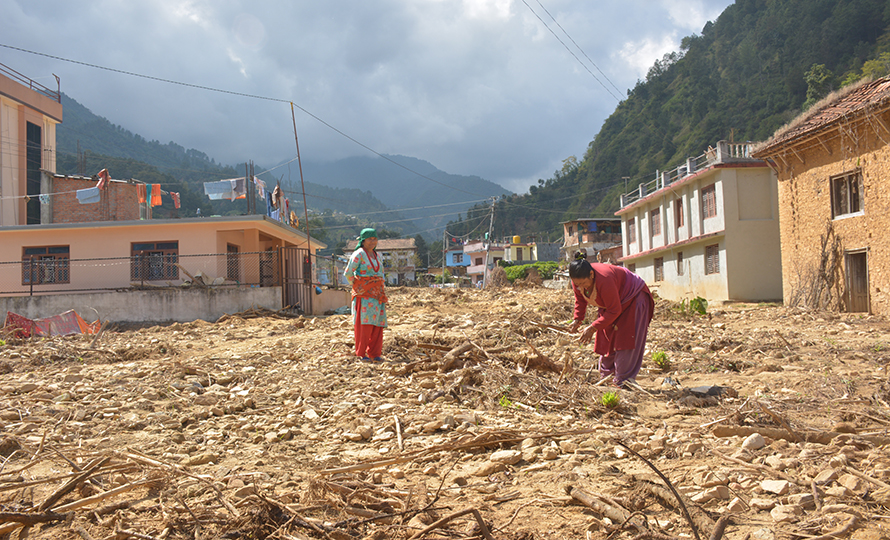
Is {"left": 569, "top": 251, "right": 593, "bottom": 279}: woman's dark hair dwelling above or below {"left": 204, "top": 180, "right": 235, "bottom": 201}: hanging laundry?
below

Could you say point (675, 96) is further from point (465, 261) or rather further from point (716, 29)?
point (465, 261)

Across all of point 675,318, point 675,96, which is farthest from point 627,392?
point 675,96

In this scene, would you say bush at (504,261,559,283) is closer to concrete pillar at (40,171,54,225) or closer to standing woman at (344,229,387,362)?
concrete pillar at (40,171,54,225)

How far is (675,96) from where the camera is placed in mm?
52969

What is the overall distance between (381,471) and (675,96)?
58706 mm

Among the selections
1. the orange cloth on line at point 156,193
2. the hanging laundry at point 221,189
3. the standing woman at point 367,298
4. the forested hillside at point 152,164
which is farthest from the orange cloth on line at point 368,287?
the forested hillside at point 152,164

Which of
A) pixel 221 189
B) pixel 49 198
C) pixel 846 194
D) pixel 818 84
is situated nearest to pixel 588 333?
pixel 846 194

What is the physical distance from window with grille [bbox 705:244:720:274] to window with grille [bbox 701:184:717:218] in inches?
48.1

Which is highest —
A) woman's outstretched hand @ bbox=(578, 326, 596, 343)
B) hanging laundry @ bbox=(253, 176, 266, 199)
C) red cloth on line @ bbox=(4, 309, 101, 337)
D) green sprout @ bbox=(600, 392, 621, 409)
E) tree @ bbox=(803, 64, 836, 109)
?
tree @ bbox=(803, 64, 836, 109)

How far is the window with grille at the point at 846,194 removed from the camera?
38.5 feet

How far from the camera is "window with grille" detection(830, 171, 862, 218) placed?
462 inches

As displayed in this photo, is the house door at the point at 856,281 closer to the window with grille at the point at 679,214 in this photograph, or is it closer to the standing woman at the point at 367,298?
the window with grille at the point at 679,214

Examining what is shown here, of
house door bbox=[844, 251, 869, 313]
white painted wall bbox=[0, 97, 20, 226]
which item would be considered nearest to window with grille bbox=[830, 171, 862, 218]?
house door bbox=[844, 251, 869, 313]

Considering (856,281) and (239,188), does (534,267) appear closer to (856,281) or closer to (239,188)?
(239,188)
